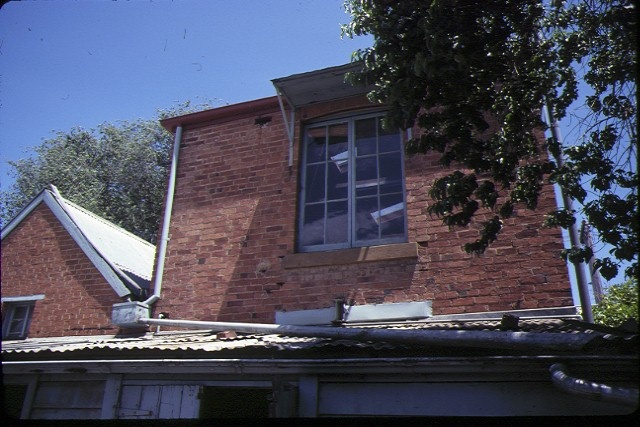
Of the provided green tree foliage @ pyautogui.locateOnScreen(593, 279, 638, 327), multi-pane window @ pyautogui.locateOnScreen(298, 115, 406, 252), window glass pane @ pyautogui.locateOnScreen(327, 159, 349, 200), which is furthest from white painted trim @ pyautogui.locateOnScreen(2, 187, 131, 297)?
green tree foliage @ pyautogui.locateOnScreen(593, 279, 638, 327)

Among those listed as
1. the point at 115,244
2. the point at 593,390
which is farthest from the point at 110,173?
the point at 593,390

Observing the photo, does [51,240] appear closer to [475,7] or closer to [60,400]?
[60,400]

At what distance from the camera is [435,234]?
604 centimetres

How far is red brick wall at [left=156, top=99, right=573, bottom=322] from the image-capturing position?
5570 millimetres

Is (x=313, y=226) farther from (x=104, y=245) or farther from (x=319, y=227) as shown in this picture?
(x=104, y=245)

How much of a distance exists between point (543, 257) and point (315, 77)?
3.69 m

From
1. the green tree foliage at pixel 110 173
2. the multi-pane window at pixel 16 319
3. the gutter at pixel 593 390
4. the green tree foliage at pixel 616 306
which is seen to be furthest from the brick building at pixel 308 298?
the green tree foliage at pixel 110 173

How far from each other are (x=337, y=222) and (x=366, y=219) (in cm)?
41

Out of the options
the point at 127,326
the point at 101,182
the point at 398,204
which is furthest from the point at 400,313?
the point at 101,182

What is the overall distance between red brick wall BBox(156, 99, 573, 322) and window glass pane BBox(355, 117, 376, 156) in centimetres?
29

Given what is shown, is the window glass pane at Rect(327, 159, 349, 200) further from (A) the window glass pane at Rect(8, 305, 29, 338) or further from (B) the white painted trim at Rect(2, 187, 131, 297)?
(A) the window glass pane at Rect(8, 305, 29, 338)

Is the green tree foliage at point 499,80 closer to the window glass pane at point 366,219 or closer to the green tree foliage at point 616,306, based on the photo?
the window glass pane at point 366,219

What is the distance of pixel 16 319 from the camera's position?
8.69 metres

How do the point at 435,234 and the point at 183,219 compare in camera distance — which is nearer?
the point at 435,234
